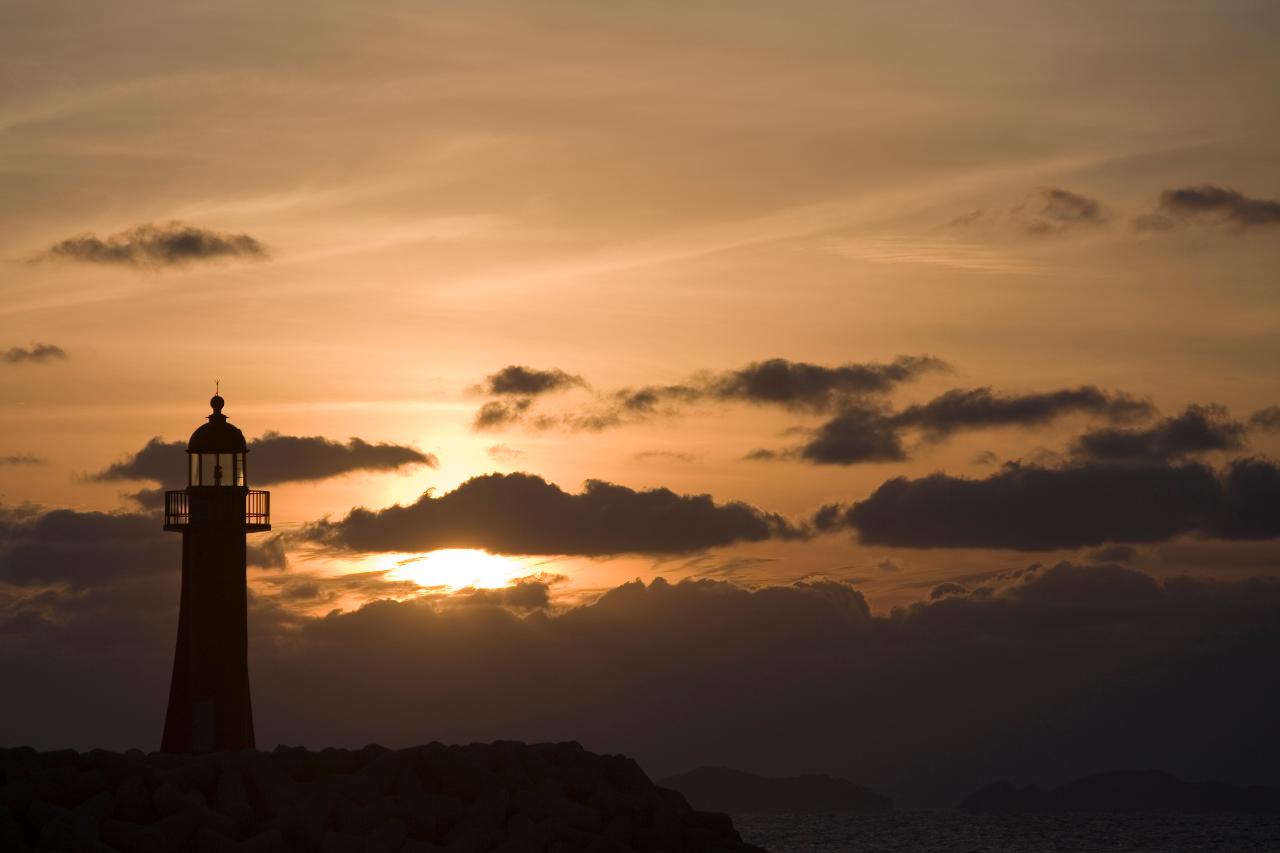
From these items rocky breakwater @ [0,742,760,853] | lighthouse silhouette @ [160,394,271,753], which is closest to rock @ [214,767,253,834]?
rocky breakwater @ [0,742,760,853]

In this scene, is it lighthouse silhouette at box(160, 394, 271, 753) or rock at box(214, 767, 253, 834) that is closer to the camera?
rock at box(214, 767, 253, 834)

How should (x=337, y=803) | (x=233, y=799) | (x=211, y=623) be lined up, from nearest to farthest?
(x=233, y=799) → (x=337, y=803) → (x=211, y=623)

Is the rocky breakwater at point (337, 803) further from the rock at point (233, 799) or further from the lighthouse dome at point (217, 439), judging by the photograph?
the lighthouse dome at point (217, 439)

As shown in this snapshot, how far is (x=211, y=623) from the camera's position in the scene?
30750 millimetres

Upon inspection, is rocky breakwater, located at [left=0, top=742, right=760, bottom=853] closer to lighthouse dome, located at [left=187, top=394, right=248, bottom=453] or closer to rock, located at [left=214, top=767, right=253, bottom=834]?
rock, located at [left=214, top=767, right=253, bottom=834]

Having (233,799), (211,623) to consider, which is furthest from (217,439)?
(233,799)

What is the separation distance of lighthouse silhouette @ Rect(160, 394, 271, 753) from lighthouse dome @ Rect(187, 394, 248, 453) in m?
0.42

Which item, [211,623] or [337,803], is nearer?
[337,803]

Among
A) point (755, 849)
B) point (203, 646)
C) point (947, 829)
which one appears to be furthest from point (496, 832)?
point (947, 829)

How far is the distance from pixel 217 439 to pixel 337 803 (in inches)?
398

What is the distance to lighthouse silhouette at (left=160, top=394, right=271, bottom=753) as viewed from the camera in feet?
101

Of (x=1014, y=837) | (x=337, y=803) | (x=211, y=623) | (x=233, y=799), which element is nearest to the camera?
(x=233, y=799)

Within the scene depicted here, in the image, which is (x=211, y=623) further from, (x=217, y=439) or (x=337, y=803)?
(x=337, y=803)

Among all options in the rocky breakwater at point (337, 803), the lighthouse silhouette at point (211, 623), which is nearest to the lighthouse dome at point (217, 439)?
the lighthouse silhouette at point (211, 623)
